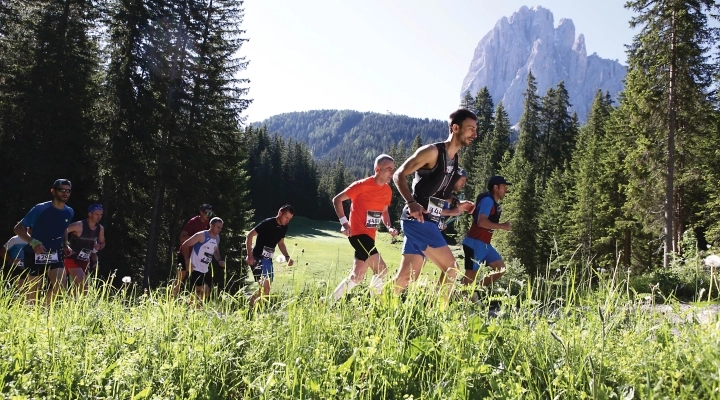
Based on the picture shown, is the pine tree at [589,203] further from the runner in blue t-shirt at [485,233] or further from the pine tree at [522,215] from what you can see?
the runner in blue t-shirt at [485,233]

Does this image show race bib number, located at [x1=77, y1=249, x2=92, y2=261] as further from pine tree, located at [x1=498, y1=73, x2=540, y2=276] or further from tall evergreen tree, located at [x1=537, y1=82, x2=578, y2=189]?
tall evergreen tree, located at [x1=537, y1=82, x2=578, y2=189]

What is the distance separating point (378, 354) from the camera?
8.56 ft

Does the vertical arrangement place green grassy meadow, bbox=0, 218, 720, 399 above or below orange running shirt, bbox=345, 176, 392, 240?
below

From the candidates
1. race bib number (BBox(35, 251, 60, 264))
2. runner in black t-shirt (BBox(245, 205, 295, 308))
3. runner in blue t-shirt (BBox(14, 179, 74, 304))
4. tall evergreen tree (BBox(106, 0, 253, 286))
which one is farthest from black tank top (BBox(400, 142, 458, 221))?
tall evergreen tree (BBox(106, 0, 253, 286))

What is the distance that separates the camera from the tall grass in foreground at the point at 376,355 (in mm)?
2262

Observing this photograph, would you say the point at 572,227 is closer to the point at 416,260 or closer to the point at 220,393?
the point at 416,260

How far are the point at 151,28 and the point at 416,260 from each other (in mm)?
Result: 21595

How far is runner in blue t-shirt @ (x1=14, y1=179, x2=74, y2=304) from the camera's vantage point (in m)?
6.71

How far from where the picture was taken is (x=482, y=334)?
2709 millimetres

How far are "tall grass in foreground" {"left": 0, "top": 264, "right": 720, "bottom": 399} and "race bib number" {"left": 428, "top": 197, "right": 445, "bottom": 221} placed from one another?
168cm

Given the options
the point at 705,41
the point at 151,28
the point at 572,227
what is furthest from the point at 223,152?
the point at 572,227

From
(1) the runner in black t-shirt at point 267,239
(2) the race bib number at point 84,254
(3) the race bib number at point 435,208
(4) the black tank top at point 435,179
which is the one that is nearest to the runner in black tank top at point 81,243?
(2) the race bib number at point 84,254

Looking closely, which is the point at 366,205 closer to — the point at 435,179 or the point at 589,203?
the point at 435,179

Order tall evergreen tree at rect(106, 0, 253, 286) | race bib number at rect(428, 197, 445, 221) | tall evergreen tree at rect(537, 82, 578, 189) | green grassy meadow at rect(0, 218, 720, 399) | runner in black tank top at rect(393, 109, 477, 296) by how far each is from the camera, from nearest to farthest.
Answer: green grassy meadow at rect(0, 218, 720, 399) < runner in black tank top at rect(393, 109, 477, 296) < race bib number at rect(428, 197, 445, 221) < tall evergreen tree at rect(106, 0, 253, 286) < tall evergreen tree at rect(537, 82, 578, 189)
